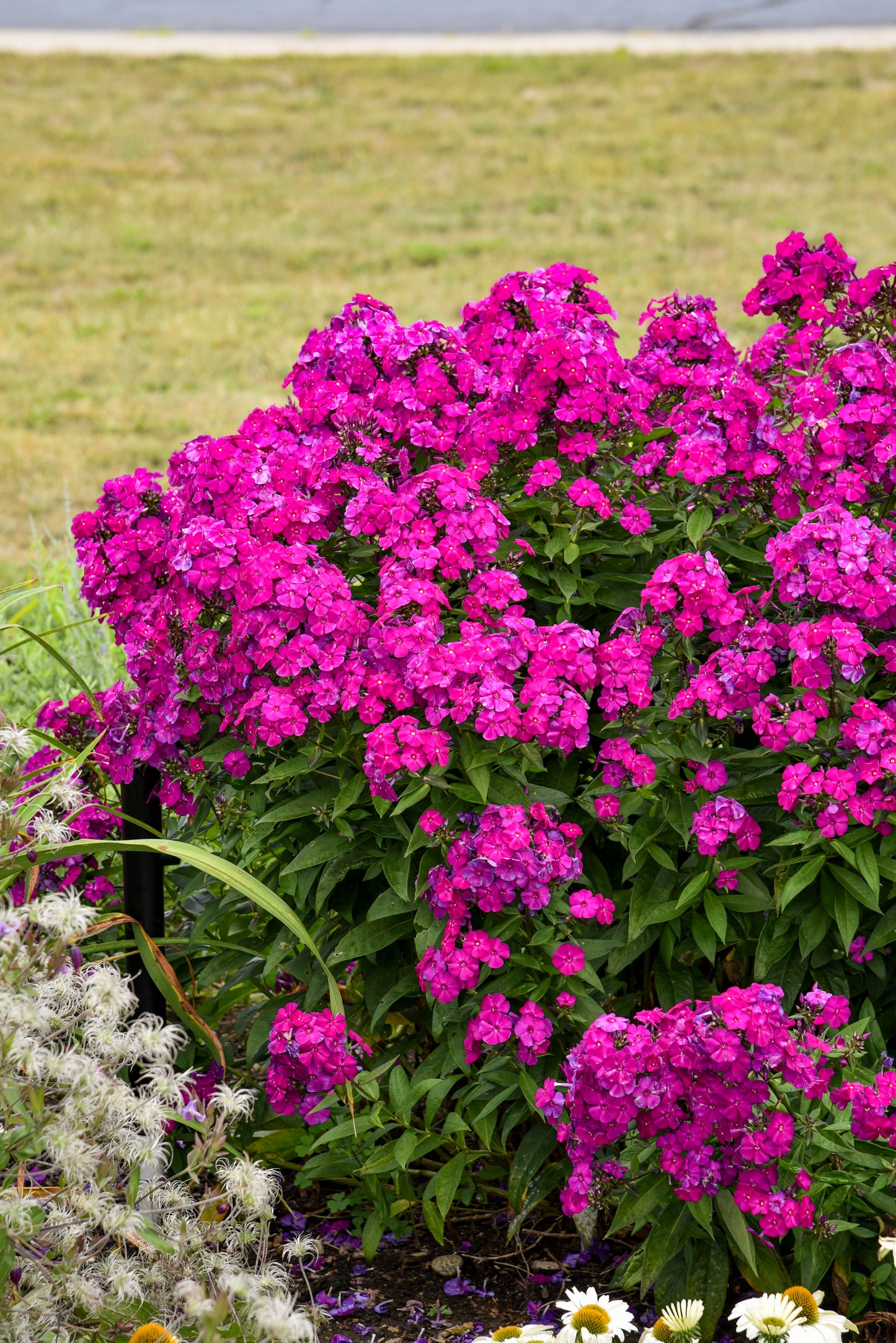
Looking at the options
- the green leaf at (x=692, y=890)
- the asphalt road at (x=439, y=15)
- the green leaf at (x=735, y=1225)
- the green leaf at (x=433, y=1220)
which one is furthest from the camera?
the asphalt road at (x=439, y=15)

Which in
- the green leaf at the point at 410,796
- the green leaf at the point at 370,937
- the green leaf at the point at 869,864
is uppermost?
the green leaf at the point at 410,796

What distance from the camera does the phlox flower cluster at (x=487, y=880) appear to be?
7.95 feet

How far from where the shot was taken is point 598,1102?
7.54ft

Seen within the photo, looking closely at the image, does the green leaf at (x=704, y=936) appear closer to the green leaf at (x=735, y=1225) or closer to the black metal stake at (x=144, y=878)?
the green leaf at (x=735, y=1225)

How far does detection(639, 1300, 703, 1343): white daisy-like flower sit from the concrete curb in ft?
51.9

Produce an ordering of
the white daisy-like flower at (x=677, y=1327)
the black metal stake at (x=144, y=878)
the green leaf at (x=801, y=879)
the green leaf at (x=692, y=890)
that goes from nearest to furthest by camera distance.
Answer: the white daisy-like flower at (x=677, y=1327), the green leaf at (x=801, y=879), the green leaf at (x=692, y=890), the black metal stake at (x=144, y=878)

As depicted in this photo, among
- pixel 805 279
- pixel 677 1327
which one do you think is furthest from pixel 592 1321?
pixel 805 279

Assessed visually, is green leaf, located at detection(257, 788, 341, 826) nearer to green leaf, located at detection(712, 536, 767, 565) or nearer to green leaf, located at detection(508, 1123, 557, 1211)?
green leaf, located at detection(508, 1123, 557, 1211)

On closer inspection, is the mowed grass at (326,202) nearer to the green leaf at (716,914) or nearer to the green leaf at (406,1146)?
the green leaf at (406,1146)

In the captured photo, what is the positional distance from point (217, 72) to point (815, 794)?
15281 millimetres

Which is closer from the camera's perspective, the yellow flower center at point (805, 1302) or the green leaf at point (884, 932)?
the yellow flower center at point (805, 1302)

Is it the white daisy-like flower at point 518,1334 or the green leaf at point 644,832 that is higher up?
the green leaf at point 644,832

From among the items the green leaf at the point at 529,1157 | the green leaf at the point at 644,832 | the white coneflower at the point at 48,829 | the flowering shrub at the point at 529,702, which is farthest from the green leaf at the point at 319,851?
the green leaf at the point at 529,1157

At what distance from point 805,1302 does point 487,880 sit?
Answer: 791 millimetres
